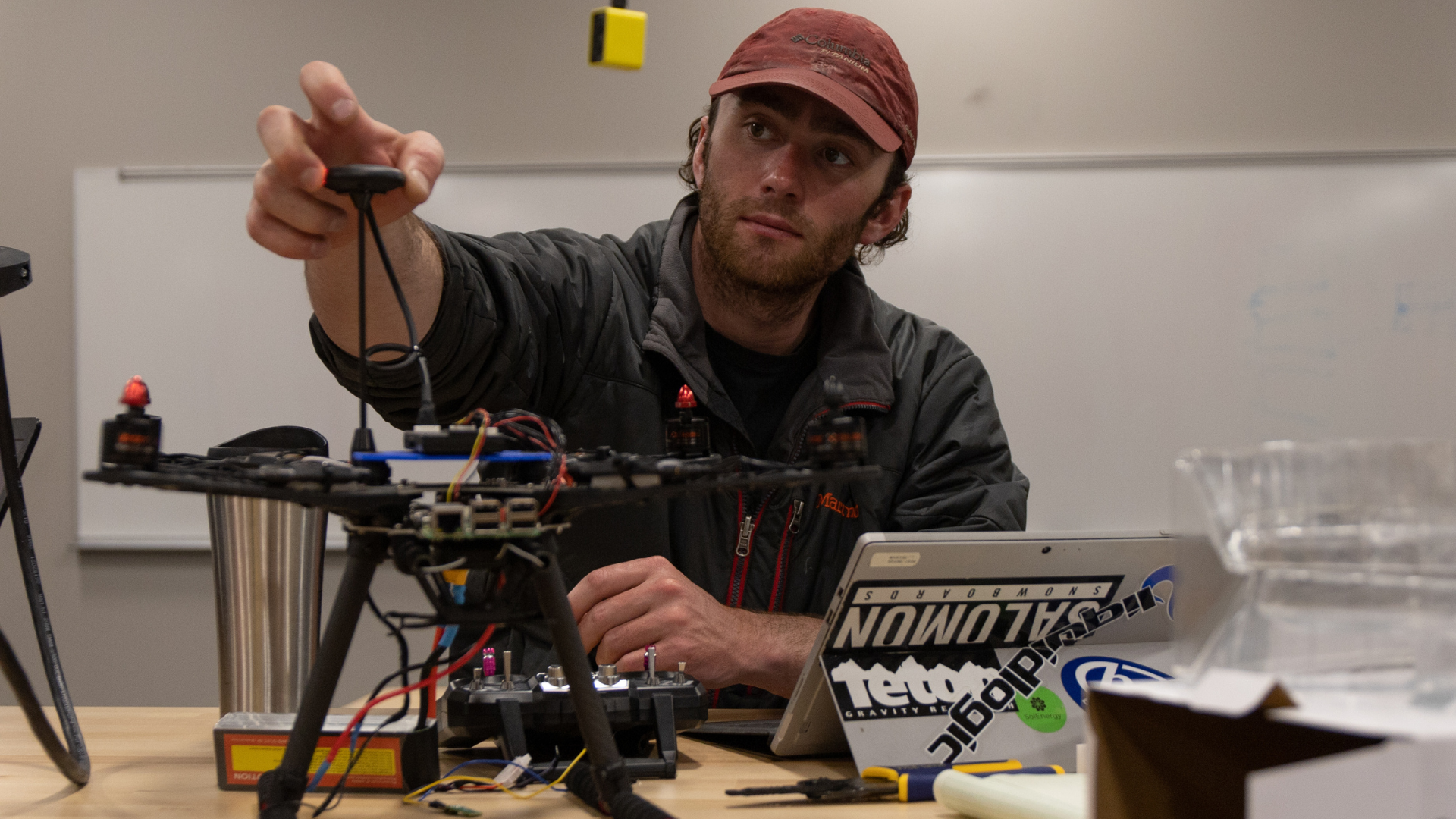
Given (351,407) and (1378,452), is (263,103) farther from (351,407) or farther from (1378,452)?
(1378,452)

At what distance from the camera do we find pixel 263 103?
2641mm

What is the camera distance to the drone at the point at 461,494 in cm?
52

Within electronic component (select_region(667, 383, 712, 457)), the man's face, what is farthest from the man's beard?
electronic component (select_region(667, 383, 712, 457))

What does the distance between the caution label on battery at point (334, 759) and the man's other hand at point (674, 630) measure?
0.75 ft

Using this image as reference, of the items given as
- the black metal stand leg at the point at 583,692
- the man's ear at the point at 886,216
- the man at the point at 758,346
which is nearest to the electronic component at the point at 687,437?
the black metal stand leg at the point at 583,692

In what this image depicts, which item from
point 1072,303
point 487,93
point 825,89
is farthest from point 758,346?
point 487,93

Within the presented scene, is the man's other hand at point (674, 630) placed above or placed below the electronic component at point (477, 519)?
below

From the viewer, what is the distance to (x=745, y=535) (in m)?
1.30

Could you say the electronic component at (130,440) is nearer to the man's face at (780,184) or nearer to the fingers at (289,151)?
the fingers at (289,151)

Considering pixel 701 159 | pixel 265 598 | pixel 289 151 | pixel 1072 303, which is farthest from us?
pixel 1072 303

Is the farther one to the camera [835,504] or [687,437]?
[835,504]

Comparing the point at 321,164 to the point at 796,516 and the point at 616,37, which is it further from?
the point at 796,516

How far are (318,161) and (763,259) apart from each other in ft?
2.42

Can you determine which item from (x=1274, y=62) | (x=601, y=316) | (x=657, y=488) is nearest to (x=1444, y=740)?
(x=657, y=488)
